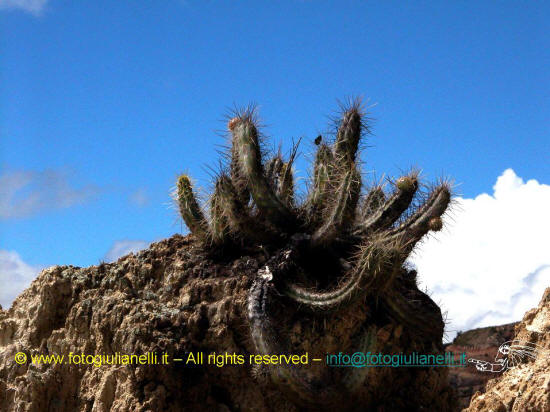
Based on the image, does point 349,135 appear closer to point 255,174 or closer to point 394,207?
point 394,207

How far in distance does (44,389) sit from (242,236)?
9.59ft

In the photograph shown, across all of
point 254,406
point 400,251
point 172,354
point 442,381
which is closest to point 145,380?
point 172,354

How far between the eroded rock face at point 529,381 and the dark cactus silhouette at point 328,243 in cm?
174

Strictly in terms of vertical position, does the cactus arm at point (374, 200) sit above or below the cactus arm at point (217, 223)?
above

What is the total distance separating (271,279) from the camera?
852 centimetres

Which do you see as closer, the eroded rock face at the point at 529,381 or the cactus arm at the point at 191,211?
the eroded rock face at the point at 529,381

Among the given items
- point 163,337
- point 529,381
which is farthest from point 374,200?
point 529,381

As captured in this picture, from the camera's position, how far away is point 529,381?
6352 millimetres

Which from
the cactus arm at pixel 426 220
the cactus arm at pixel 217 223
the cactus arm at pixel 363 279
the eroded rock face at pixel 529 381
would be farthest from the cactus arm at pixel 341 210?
the eroded rock face at pixel 529 381

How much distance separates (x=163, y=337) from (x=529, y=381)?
3793 mm

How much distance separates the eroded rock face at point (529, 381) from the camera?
20.2ft

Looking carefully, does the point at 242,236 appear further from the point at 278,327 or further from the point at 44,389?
the point at 44,389

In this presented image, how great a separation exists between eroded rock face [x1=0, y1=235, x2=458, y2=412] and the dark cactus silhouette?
0.34 ft

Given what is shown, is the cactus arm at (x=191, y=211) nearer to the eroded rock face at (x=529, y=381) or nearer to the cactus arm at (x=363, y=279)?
the cactus arm at (x=363, y=279)
